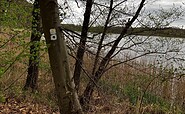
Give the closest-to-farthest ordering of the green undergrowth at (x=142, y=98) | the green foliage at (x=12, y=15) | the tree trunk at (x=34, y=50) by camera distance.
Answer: the tree trunk at (x=34, y=50), the green foliage at (x=12, y=15), the green undergrowth at (x=142, y=98)

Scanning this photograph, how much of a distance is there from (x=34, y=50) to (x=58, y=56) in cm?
184

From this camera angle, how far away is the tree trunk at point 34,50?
13.2ft

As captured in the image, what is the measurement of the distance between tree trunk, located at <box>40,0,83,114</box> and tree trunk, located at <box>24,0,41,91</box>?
1.50m

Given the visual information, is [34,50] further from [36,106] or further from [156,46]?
[156,46]

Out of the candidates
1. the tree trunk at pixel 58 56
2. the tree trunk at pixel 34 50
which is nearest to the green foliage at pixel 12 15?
the tree trunk at pixel 34 50

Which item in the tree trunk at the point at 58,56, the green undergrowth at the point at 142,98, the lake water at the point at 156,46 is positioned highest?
the tree trunk at the point at 58,56

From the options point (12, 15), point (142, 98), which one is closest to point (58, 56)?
point (12, 15)

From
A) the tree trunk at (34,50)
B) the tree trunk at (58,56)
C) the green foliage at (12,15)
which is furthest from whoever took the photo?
the green foliage at (12,15)

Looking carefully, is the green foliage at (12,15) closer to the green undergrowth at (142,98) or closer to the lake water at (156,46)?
the lake water at (156,46)

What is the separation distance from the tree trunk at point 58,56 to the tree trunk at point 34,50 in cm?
150

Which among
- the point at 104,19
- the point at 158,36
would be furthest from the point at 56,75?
the point at 158,36

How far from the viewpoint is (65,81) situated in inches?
92.4

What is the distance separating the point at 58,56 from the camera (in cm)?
231

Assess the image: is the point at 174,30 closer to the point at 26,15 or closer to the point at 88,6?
the point at 88,6
